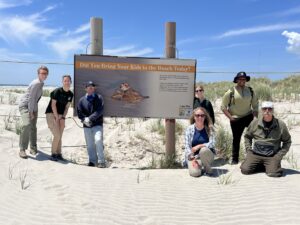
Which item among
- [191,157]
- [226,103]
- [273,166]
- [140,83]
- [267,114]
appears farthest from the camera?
[140,83]

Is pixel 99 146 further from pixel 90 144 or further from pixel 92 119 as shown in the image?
pixel 92 119

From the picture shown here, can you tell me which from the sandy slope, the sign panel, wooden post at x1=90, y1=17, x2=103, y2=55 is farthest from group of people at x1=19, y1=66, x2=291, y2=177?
wooden post at x1=90, y1=17, x2=103, y2=55

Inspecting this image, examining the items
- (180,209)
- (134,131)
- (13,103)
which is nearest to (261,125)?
(180,209)

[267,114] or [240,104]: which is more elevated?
[240,104]

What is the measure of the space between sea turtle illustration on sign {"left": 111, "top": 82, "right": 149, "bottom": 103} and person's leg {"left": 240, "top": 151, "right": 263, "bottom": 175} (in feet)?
9.55

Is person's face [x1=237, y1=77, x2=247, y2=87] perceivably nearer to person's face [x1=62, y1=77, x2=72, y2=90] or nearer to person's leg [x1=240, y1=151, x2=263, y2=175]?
person's leg [x1=240, y1=151, x2=263, y2=175]

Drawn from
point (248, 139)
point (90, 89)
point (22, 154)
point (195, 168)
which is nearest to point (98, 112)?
point (90, 89)

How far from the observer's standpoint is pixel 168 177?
722 cm

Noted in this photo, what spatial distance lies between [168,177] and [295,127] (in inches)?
240

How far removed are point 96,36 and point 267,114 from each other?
4.20 meters

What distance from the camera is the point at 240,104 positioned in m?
7.98

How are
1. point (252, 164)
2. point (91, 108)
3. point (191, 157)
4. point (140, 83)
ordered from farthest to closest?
point (140, 83) → point (91, 108) → point (191, 157) → point (252, 164)

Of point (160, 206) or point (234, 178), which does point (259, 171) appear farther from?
point (160, 206)

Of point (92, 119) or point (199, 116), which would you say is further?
point (92, 119)
